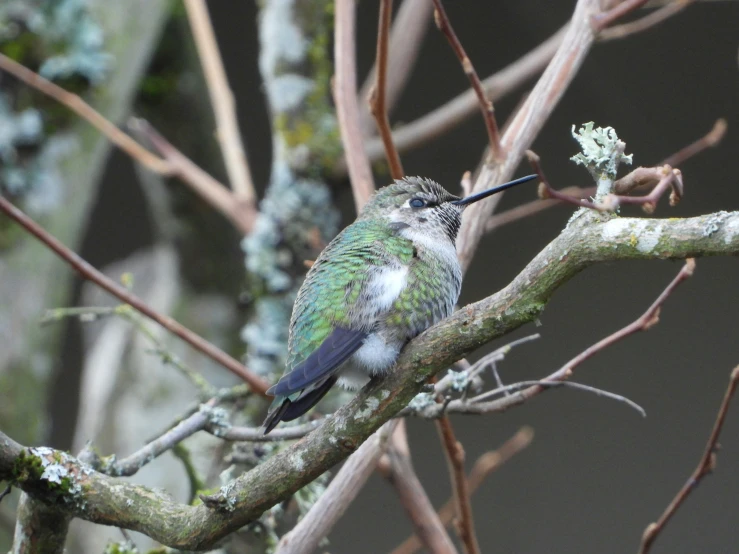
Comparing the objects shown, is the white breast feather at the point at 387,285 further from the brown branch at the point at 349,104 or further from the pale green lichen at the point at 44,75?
the pale green lichen at the point at 44,75

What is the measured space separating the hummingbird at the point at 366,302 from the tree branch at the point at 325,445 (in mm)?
103

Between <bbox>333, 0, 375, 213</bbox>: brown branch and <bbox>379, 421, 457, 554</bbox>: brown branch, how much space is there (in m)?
0.56

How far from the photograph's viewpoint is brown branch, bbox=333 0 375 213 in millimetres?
1996

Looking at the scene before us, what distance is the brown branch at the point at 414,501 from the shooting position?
182 centimetres

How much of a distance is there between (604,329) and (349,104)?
2598mm

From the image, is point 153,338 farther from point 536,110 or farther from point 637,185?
point 637,185

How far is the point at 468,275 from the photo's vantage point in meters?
4.61

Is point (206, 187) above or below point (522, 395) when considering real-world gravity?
above

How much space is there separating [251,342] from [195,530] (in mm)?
1497

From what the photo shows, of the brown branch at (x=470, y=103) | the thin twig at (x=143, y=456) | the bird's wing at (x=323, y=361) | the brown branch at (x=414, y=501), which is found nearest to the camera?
the bird's wing at (x=323, y=361)

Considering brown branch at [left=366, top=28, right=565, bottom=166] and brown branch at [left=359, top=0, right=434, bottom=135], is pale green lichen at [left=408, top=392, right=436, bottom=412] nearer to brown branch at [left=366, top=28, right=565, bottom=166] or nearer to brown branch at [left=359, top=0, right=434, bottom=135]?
brown branch at [left=366, top=28, right=565, bottom=166]

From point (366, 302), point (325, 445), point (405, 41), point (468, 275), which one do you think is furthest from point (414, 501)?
point (468, 275)

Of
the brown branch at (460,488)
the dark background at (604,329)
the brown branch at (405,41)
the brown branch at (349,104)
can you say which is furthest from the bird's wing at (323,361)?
the dark background at (604,329)

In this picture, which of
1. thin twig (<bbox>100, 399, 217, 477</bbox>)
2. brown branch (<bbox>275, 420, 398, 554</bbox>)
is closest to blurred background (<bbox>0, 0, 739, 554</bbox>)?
brown branch (<bbox>275, 420, 398, 554</bbox>)
